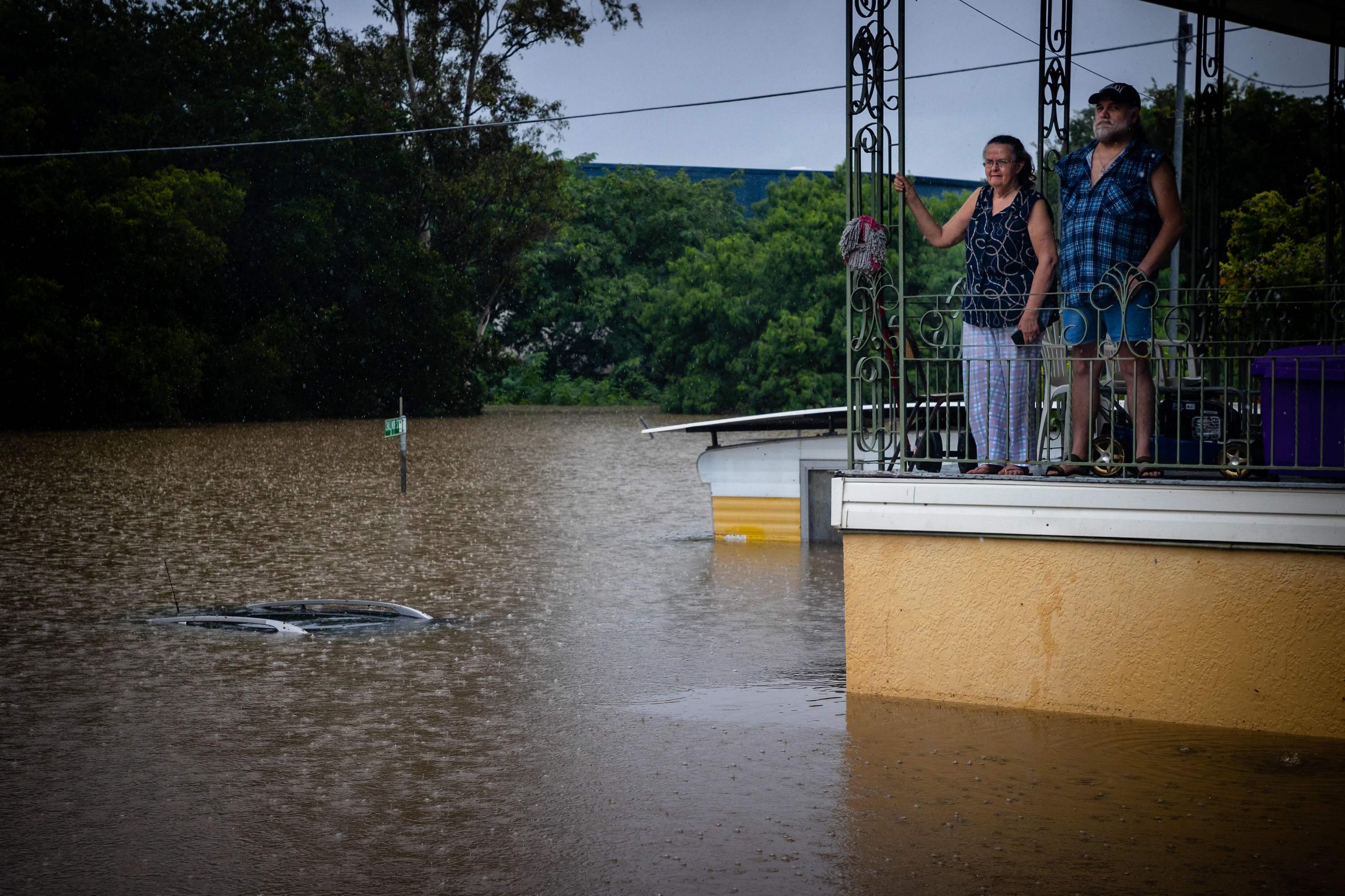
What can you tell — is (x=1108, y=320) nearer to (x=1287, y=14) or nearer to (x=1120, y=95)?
(x=1120, y=95)

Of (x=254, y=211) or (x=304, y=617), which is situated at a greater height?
(x=254, y=211)

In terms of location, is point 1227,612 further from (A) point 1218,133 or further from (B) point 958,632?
(A) point 1218,133

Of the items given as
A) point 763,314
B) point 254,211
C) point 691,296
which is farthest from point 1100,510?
point 691,296

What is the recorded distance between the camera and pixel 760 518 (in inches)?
559

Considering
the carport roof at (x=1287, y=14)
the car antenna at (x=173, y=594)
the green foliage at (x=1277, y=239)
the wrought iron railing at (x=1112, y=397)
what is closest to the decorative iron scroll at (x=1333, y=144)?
the carport roof at (x=1287, y=14)

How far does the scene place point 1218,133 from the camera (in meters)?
9.41

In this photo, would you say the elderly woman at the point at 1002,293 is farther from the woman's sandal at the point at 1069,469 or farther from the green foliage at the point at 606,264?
the green foliage at the point at 606,264

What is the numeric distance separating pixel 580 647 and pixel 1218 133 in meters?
5.13

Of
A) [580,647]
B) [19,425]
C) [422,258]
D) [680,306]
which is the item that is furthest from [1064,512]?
[680,306]

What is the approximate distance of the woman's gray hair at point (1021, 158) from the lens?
23.4ft

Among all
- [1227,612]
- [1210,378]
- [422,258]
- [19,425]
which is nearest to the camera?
[1227,612]

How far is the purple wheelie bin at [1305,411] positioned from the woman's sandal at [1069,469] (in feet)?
2.59

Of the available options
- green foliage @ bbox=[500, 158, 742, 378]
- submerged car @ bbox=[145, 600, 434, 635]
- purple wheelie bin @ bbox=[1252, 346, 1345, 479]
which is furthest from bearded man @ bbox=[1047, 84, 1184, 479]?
green foliage @ bbox=[500, 158, 742, 378]

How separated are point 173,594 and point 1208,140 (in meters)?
7.80
